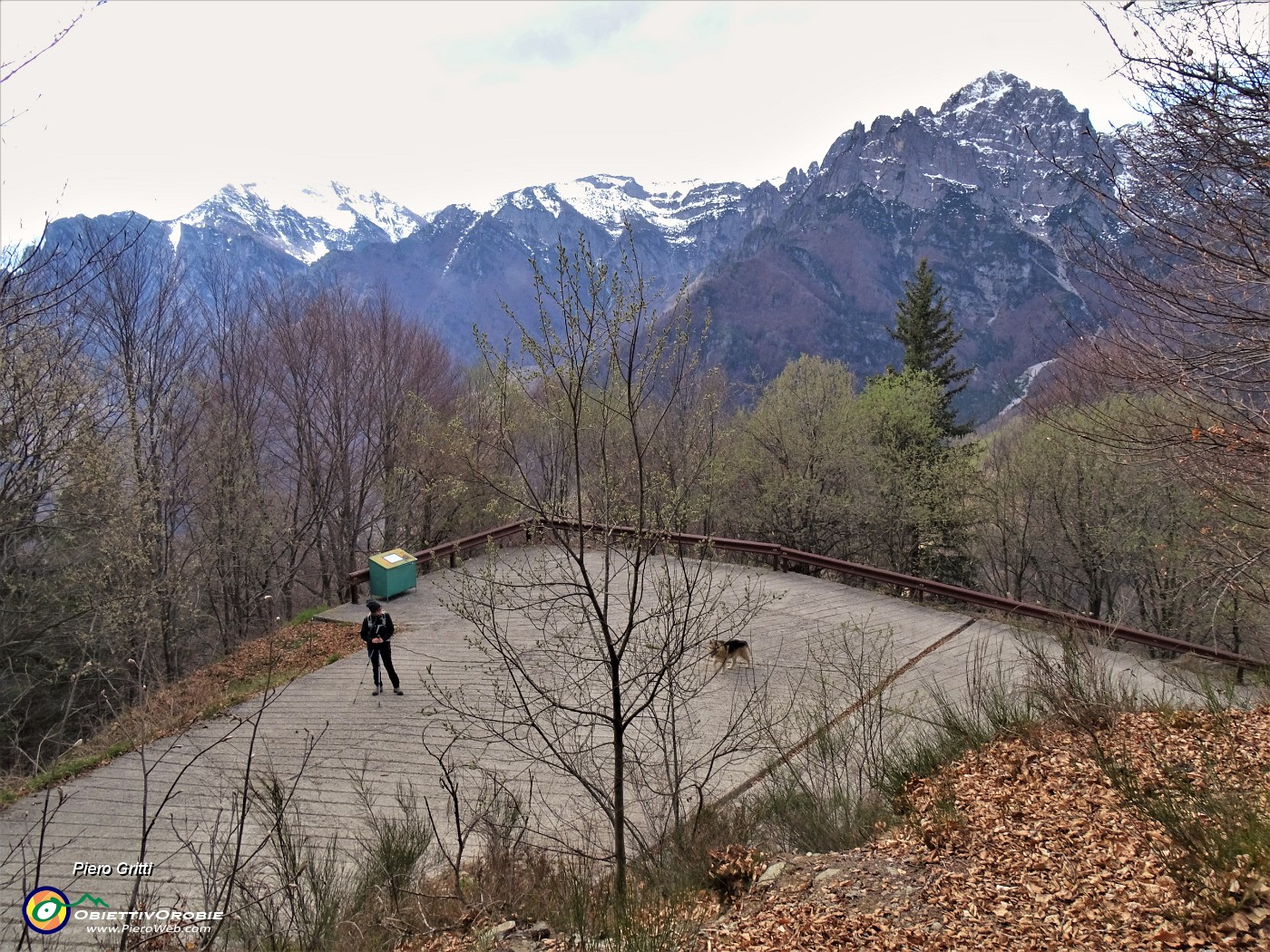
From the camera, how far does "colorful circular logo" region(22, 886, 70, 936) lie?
4906 mm

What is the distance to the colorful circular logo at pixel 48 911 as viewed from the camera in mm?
4906

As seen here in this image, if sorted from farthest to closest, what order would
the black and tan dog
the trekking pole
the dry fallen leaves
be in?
the trekking pole, the black and tan dog, the dry fallen leaves

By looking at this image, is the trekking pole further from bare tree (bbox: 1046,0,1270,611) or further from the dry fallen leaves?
bare tree (bbox: 1046,0,1270,611)

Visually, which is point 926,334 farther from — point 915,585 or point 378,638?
point 378,638

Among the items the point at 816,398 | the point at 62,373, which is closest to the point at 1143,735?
the point at 62,373

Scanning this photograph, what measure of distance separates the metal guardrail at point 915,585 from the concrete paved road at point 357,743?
39 centimetres

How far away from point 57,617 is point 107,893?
32.2 feet

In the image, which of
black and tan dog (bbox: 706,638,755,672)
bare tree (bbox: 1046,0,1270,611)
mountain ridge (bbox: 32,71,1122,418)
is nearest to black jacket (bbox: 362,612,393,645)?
black and tan dog (bbox: 706,638,755,672)

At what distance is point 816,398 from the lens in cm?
2425

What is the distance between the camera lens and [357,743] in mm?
7914

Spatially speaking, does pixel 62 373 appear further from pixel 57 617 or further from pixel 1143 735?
pixel 1143 735

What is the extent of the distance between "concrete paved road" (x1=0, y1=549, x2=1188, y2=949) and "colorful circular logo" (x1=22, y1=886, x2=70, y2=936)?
10 cm

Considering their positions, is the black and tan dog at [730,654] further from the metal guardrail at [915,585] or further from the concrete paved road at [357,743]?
the metal guardrail at [915,585]

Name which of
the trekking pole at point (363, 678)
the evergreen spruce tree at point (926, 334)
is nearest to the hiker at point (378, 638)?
the trekking pole at point (363, 678)
